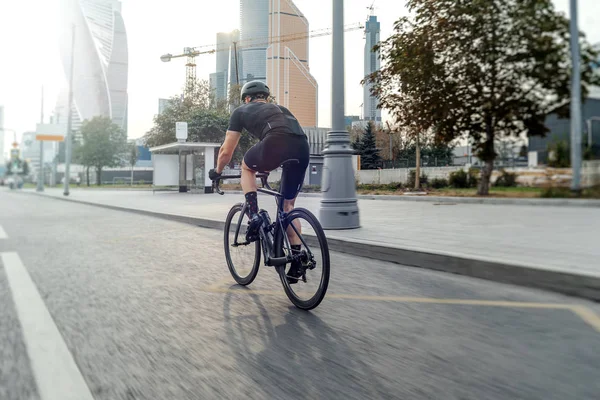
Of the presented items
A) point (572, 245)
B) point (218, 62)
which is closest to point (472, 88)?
point (572, 245)

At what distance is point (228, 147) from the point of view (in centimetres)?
396

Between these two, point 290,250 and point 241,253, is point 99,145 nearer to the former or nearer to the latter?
point 241,253

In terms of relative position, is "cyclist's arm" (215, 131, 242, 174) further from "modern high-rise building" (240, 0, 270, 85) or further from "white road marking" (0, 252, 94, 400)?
"modern high-rise building" (240, 0, 270, 85)

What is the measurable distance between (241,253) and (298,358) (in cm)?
190

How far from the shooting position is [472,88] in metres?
9.58

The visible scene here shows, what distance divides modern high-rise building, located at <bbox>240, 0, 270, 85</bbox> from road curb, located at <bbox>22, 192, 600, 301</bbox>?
26.3 metres

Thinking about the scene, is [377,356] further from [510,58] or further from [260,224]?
[510,58]

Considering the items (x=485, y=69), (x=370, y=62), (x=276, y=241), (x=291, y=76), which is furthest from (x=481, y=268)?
(x=291, y=76)

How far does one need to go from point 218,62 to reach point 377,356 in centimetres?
7768

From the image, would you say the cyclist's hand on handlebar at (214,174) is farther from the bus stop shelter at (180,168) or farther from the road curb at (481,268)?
the bus stop shelter at (180,168)

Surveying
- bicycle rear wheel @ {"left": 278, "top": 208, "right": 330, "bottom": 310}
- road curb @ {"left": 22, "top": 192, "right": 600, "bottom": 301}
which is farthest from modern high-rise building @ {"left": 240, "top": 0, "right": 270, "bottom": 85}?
bicycle rear wheel @ {"left": 278, "top": 208, "right": 330, "bottom": 310}

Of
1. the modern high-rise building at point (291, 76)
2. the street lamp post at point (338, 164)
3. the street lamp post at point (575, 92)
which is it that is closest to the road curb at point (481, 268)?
the street lamp post at point (338, 164)

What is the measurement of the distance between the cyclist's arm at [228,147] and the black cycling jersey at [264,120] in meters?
0.05

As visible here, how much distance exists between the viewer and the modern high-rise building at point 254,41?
38.1m
